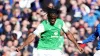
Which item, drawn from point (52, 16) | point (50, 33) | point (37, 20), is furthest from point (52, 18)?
point (37, 20)

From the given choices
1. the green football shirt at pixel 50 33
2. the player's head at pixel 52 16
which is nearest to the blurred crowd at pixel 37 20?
the green football shirt at pixel 50 33

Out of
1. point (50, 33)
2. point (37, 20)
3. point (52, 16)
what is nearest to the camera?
point (52, 16)

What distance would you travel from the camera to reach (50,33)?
568cm

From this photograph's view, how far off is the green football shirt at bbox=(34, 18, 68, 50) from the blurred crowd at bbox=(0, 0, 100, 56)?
2.81m

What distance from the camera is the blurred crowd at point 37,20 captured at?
8734mm

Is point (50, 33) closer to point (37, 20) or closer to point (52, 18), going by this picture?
point (52, 18)

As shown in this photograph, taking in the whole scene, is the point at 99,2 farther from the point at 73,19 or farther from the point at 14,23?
the point at 14,23

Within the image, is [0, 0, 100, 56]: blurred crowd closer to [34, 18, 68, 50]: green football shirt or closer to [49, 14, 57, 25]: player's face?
[34, 18, 68, 50]: green football shirt

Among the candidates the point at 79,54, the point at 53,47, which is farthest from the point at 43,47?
the point at 79,54

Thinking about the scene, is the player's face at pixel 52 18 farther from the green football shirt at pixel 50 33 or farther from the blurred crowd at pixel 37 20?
the blurred crowd at pixel 37 20

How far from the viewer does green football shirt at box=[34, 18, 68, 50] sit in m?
5.58

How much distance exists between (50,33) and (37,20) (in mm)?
3347

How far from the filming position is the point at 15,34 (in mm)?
8938

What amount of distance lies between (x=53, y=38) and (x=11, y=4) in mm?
3903
